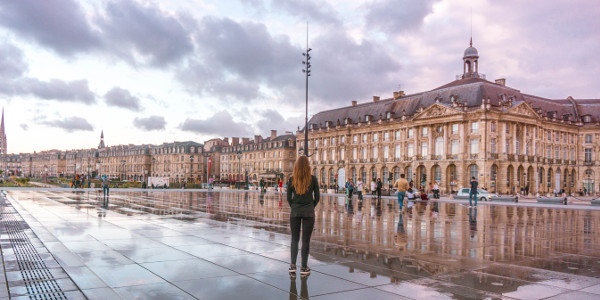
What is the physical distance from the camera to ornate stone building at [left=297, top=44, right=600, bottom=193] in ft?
201

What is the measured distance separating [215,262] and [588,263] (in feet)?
20.7

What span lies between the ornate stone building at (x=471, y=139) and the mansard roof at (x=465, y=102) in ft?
0.46

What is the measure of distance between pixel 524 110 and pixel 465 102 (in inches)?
328

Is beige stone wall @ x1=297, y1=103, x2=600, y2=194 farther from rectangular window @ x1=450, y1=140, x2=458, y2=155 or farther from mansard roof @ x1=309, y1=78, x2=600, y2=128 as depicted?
mansard roof @ x1=309, y1=78, x2=600, y2=128

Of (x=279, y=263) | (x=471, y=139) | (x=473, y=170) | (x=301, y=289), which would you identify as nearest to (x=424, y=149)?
(x=471, y=139)

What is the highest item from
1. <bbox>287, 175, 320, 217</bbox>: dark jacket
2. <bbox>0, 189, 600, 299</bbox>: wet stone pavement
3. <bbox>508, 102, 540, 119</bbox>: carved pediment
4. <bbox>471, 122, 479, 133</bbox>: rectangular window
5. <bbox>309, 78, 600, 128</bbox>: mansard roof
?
<bbox>309, 78, 600, 128</bbox>: mansard roof

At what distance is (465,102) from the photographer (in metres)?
63.8

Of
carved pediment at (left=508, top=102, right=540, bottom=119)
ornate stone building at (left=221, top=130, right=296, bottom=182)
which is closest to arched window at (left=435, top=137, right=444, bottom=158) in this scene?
carved pediment at (left=508, top=102, right=540, bottom=119)

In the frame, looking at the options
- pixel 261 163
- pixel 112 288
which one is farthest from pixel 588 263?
pixel 261 163

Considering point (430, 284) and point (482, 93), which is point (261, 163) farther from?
point (430, 284)

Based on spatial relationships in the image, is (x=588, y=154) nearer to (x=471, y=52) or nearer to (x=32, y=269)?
(x=471, y=52)

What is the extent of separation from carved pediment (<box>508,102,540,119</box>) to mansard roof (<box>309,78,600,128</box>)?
1253mm

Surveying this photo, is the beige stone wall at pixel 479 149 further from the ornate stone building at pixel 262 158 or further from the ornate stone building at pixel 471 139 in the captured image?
the ornate stone building at pixel 262 158

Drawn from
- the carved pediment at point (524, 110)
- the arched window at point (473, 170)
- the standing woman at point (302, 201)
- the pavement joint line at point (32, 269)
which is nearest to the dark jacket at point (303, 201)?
the standing woman at point (302, 201)
